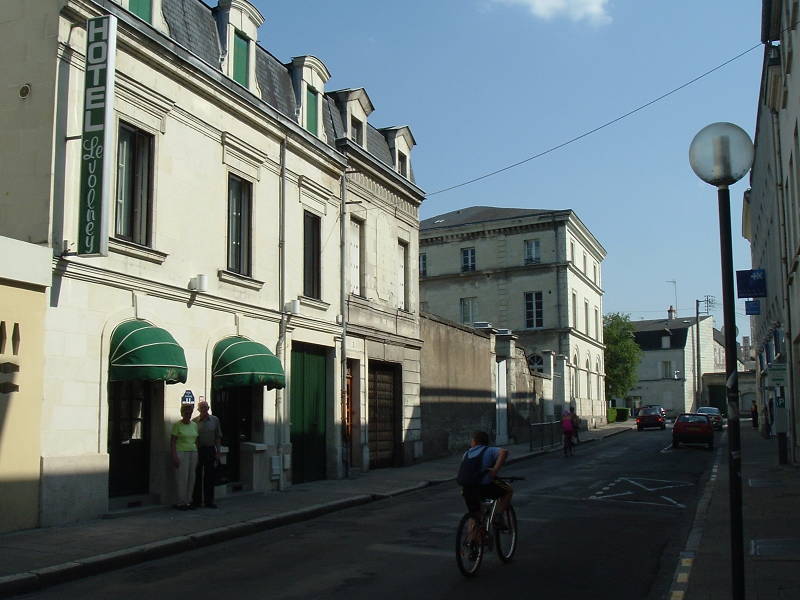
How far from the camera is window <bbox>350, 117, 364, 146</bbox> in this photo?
22375mm

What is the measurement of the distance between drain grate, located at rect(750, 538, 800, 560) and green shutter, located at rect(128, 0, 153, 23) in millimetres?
12014

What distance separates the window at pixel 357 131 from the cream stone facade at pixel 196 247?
0.66 m

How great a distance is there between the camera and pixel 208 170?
1589 cm

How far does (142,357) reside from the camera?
42.4ft

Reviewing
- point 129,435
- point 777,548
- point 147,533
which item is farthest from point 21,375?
point 777,548

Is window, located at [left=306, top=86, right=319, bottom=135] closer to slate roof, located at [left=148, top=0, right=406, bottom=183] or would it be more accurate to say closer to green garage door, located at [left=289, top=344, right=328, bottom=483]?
slate roof, located at [left=148, top=0, right=406, bottom=183]

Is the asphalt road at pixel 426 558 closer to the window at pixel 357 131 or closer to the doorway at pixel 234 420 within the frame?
the doorway at pixel 234 420

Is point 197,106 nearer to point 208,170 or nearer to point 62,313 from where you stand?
point 208,170

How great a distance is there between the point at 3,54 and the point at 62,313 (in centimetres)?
406

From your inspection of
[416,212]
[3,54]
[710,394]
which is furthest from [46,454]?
[710,394]

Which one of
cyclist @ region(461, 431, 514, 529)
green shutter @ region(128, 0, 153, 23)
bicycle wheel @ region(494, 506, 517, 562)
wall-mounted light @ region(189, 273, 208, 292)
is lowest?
bicycle wheel @ region(494, 506, 517, 562)

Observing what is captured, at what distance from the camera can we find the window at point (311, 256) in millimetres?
19688

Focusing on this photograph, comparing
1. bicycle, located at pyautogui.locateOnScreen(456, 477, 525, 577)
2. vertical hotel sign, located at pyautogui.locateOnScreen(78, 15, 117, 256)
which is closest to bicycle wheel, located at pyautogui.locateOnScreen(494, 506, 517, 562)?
bicycle, located at pyautogui.locateOnScreen(456, 477, 525, 577)

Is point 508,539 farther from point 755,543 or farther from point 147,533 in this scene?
point 147,533
